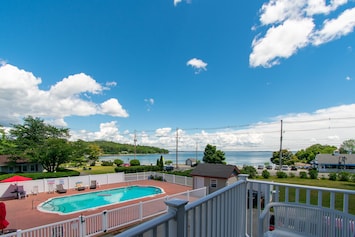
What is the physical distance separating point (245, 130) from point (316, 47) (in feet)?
74.4

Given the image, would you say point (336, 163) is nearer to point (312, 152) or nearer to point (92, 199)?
point (312, 152)

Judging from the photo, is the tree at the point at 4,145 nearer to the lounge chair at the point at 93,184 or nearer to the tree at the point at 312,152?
the lounge chair at the point at 93,184

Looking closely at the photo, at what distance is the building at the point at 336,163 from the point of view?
32.1m

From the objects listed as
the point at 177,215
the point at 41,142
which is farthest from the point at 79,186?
the point at 177,215

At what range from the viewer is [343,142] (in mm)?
49750

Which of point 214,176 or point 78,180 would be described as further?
point 78,180

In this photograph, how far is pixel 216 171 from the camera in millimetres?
12328

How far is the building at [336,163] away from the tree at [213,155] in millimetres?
17947

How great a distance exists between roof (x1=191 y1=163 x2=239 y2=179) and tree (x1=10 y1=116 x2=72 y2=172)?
44.6ft

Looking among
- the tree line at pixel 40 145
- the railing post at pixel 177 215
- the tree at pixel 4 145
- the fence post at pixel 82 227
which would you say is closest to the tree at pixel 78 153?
the tree line at pixel 40 145

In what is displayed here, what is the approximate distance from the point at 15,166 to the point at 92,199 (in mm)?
14734

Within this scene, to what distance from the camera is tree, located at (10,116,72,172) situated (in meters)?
18.5

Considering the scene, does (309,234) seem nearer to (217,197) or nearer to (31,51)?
(217,197)

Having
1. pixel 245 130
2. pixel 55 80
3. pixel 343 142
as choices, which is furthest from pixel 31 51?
pixel 343 142
